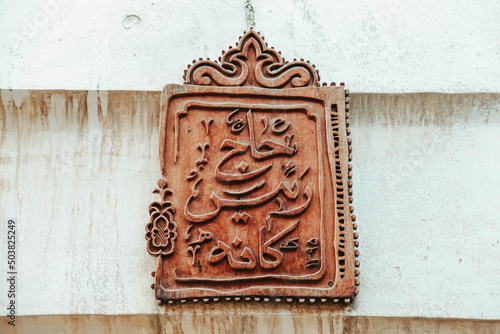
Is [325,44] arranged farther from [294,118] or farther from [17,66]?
[17,66]

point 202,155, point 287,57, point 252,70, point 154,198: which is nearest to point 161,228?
point 154,198

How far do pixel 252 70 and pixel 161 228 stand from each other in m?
0.84

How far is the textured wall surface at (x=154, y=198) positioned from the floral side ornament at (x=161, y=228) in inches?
6.0

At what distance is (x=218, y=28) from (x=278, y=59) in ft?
1.32

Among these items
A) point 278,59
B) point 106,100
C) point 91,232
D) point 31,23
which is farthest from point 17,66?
point 278,59

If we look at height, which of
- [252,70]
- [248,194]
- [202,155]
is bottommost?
[248,194]

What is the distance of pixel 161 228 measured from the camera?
113 inches

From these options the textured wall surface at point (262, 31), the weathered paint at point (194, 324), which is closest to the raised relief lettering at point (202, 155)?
the textured wall surface at point (262, 31)

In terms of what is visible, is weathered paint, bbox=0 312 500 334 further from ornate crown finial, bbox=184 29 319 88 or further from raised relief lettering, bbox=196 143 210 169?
ornate crown finial, bbox=184 29 319 88

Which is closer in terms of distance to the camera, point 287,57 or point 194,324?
point 194,324

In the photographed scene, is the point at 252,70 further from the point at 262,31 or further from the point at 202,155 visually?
the point at 202,155

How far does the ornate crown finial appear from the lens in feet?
10.1

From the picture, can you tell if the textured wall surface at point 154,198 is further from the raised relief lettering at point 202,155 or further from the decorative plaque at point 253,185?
the raised relief lettering at point 202,155

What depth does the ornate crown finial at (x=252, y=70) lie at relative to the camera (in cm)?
307
